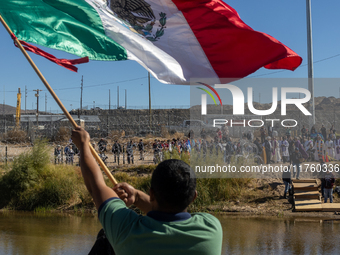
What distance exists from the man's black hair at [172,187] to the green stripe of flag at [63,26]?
12.6 ft

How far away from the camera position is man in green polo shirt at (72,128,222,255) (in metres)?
1.77

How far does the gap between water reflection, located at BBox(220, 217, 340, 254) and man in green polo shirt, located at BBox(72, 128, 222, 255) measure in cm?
814

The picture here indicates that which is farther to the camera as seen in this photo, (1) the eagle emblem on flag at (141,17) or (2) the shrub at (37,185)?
(2) the shrub at (37,185)

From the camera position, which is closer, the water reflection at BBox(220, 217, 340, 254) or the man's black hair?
the man's black hair

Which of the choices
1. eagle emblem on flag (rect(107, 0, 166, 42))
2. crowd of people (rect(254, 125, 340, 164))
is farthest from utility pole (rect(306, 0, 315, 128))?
eagle emblem on flag (rect(107, 0, 166, 42))

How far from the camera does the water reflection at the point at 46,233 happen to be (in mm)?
9859

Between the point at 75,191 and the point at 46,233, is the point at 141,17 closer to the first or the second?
the point at 46,233

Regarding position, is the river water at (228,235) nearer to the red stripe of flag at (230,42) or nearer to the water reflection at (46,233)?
the water reflection at (46,233)

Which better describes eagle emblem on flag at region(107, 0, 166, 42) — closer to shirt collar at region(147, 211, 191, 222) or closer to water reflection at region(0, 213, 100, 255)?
shirt collar at region(147, 211, 191, 222)

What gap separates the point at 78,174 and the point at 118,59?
40.0 feet

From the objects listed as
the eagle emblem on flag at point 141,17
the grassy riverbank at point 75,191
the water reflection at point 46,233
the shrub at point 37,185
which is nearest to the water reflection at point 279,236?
the grassy riverbank at point 75,191

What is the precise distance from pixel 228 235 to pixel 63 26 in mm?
8055

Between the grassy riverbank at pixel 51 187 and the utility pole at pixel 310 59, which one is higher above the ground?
the utility pole at pixel 310 59

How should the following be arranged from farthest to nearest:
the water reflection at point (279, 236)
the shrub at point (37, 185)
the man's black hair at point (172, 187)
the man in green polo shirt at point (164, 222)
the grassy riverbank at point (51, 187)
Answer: the shrub at point (37, 185), the grassy riverbank at point (51, 187), the water reflection at point (279, 236), the man's black hair at point (172, 187), the man in green polo shirt at point (164, 222)
